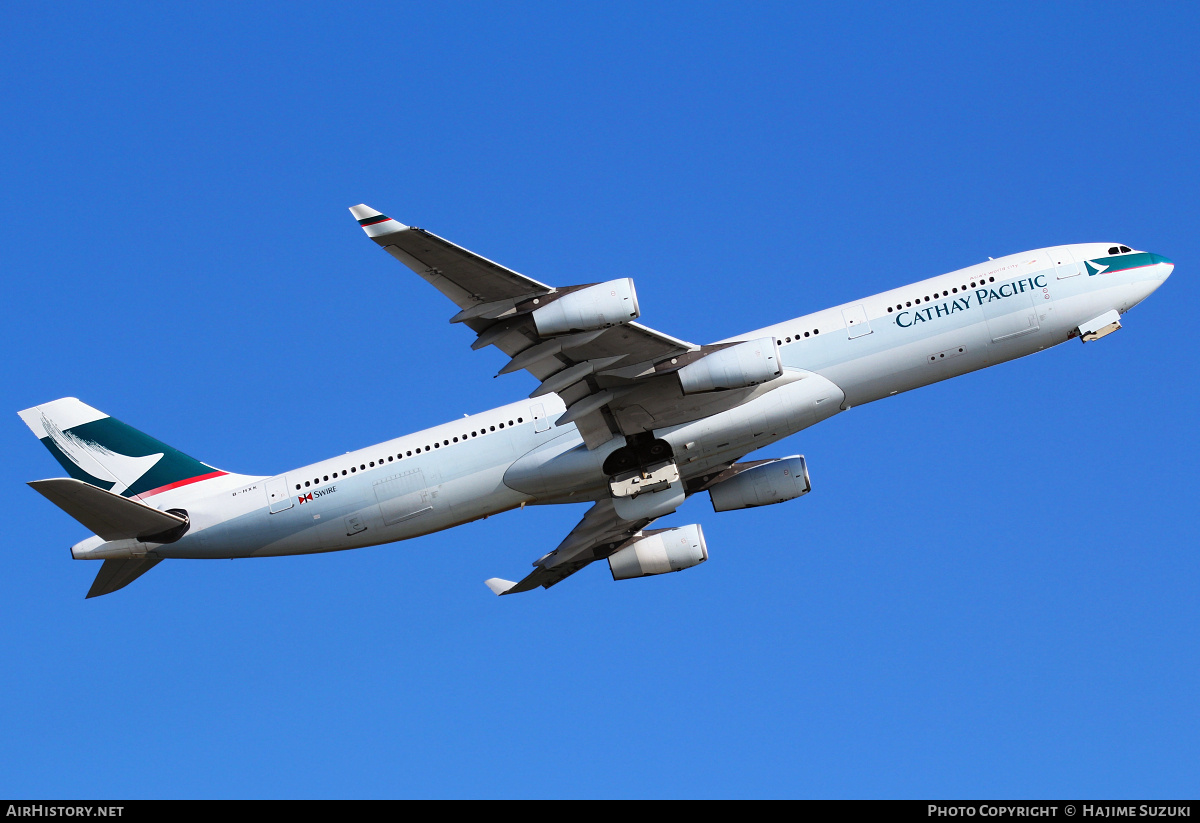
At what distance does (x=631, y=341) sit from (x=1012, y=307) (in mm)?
12271

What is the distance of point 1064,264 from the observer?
34469 mm

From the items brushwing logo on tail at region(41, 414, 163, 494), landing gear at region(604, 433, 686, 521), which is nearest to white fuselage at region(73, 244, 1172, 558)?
landing gear at region(604, 433, 686, 521)

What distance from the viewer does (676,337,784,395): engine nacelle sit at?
101 ft

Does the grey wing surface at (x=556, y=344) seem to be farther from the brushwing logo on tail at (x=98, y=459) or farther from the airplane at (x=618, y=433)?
the brushwing logo on tail at (x=98, y=459)

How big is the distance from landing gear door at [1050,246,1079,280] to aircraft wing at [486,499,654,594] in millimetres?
15654

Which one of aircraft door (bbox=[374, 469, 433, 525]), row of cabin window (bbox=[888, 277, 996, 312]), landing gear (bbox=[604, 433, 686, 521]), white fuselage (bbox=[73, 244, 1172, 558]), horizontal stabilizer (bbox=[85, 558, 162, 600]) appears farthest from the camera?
horizontal stabilizer (bbox=[85, 558, 162, 600])

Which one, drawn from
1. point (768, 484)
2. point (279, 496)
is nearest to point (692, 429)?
point (768, 484)

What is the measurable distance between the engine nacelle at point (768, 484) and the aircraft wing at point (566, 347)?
17.2 ft

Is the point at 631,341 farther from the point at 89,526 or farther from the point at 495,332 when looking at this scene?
the point at 89,526

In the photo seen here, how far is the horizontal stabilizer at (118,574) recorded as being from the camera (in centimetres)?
3562

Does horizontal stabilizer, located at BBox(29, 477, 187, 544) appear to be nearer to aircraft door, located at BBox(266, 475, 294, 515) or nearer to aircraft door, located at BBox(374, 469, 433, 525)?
aircraft door, located at BBox(266, 475, 294, 515)

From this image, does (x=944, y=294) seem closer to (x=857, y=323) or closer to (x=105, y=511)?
(x=857, y=323)

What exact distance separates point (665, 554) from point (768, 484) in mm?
4389
